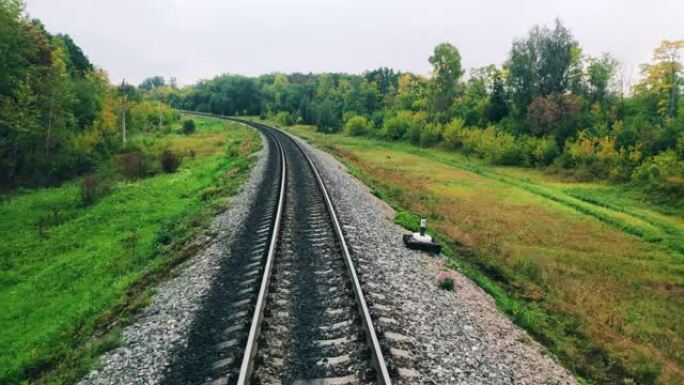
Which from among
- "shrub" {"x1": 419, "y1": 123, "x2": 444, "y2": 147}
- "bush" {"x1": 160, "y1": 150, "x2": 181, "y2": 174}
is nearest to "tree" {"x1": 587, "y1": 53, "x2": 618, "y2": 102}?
"shrub" {"x1": 419, "y1": 123, "x2": 444, "y2": 147}

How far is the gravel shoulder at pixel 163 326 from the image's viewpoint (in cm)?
710

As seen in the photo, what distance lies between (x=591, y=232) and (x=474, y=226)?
6.10m

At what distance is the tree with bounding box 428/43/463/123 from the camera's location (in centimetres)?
6594

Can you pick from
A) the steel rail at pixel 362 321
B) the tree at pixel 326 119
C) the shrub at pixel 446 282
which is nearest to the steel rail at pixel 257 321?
the steel rail at pixel 362 321

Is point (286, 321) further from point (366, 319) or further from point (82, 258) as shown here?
point (82, 258)

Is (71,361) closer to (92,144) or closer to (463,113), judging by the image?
(92,144)

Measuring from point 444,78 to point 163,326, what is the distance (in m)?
64.0

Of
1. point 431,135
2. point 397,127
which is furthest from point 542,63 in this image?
point 397,127

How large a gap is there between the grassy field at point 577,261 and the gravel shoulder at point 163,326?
22.5 feet

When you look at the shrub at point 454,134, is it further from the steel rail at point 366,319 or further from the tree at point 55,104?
the steel rail at point 366,319

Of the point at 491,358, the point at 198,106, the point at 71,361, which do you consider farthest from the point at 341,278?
the point at 198,106

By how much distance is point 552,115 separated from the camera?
1975 inches

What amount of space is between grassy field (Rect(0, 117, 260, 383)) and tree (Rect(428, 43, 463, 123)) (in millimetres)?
43341

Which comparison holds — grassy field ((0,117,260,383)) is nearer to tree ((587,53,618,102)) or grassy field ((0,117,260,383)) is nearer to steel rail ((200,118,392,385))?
steel rail ((200,118,392,385))
